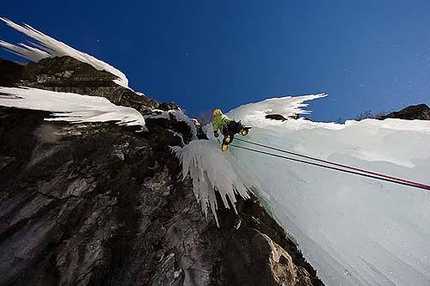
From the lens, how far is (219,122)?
6.33m

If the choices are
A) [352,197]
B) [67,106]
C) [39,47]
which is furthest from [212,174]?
[39,47]

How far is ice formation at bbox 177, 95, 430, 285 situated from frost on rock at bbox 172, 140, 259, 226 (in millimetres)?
23

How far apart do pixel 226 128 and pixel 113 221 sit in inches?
93.7

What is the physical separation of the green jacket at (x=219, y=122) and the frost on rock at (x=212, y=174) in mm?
343

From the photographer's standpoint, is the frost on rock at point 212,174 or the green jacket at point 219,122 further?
the green jacket at point 219,122

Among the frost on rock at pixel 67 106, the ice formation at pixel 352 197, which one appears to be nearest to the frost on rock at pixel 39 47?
the frost on rock at pixel 67 106

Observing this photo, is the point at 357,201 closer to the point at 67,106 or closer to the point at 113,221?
the point at 113,221

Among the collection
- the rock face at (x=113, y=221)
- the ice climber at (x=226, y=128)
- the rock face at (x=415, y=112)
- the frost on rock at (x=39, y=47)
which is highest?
the frost on rock at (x=39, y=47)

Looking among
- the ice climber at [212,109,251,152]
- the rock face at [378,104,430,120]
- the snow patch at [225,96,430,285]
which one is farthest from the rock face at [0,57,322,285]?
the rock face at [378,104,430,120]

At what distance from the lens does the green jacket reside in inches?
247

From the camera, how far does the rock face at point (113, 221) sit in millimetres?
4262

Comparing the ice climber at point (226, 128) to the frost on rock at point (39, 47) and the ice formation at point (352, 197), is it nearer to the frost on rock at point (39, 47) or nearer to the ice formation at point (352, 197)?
the ice formation at point (352, 197)

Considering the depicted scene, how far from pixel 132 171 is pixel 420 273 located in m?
4.05

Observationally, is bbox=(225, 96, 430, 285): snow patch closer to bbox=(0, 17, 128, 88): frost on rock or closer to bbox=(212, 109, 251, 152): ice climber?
bbox=(212, 109, 251, 152): ice climber
